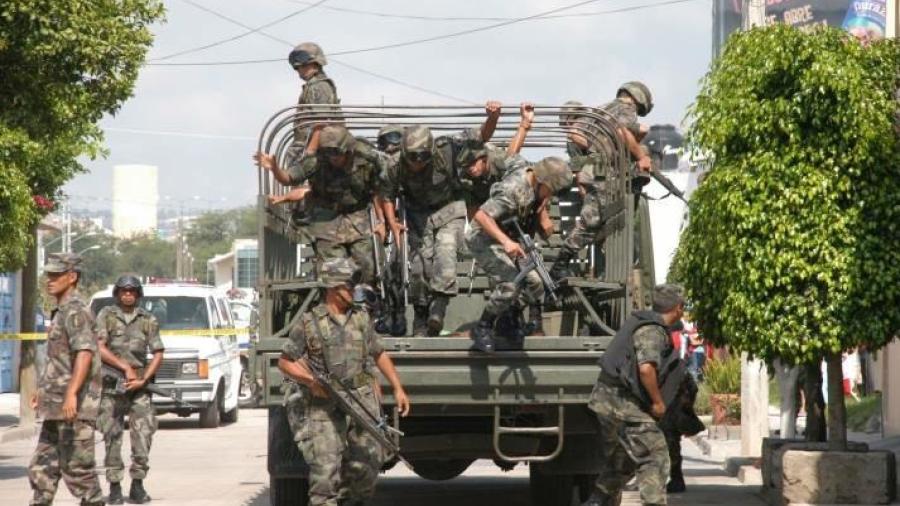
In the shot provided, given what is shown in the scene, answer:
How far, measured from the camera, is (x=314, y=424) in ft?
34.8

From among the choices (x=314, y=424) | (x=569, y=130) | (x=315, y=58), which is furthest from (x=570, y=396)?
(x=315, y=58)

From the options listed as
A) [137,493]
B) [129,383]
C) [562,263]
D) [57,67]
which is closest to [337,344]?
[562,263]

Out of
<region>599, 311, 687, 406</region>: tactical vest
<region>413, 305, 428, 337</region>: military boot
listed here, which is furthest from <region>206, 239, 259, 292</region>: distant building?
<region>599, 311, 687, 406</region>: tactical vest

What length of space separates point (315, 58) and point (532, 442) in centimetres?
315

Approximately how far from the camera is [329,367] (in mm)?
10555

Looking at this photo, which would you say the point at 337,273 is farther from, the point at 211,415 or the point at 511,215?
the point at 211,415

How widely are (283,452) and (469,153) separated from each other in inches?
92.2

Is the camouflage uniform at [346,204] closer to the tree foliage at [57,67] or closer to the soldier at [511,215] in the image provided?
the soldier at [511,215]

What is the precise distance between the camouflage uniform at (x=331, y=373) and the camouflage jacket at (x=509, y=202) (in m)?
1.44

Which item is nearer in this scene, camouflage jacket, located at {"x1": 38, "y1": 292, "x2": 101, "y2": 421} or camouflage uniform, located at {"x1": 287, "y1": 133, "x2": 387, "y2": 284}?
camouflage jacket, located at {"x1": 38, "y1": 292, "x2": 101, "y2": 421}

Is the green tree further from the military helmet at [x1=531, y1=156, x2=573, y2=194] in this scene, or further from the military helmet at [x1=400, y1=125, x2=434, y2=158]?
the military helmet at [x1=400, y1=125, x2=434, y2=158]

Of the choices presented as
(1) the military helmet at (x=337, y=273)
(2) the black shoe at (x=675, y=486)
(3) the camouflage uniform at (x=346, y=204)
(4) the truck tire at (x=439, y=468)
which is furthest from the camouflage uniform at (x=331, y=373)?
(2) the black shoe at (x=675, y=486)

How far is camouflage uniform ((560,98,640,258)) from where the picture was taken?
500 inches

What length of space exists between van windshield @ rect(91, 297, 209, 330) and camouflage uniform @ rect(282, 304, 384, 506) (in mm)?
14404
